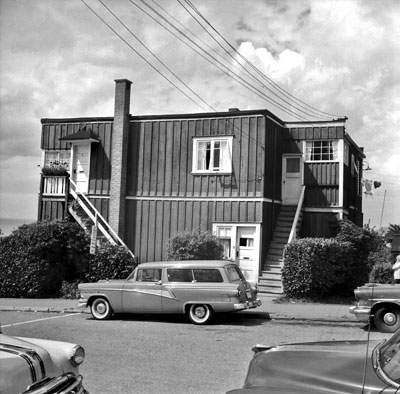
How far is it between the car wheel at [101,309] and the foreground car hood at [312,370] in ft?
Answer: 33.3

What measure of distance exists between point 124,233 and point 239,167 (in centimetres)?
555

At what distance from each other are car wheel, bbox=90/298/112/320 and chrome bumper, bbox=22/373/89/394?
9306 mm

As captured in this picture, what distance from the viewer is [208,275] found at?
13.1 meters

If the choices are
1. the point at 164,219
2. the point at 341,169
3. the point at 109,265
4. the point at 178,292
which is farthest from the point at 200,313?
the point at 341,169

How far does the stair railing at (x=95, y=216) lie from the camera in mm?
21150

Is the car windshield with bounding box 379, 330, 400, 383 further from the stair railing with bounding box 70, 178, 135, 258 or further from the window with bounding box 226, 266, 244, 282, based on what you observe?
the stair railing with bounding box 70, 178, 135, 258

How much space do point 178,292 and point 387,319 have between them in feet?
15.9

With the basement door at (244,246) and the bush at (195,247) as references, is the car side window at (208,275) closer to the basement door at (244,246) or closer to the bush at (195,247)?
the bush at (195,247)

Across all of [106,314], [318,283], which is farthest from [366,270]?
[106,314]

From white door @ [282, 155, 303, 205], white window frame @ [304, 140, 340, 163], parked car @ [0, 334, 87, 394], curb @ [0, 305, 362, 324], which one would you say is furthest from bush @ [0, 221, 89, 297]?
parked car @ [0, 334, 87, 394]

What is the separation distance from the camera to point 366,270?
58.0 feet

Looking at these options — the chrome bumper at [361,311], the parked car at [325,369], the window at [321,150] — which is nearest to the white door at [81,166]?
the window at [321,150]

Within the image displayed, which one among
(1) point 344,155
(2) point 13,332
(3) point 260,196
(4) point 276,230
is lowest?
(2) point 13,332

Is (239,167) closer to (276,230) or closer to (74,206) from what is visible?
(276,230)
